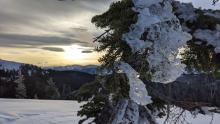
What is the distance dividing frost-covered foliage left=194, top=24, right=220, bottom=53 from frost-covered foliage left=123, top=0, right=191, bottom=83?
699 mm

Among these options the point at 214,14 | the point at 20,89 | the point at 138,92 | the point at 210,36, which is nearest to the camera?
the point at 138,92

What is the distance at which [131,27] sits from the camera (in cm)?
305

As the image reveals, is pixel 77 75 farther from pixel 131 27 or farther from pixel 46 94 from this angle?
pixel 131 27

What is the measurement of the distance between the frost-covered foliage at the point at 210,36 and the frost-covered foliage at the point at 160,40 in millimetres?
699


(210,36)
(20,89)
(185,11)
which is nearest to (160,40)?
(210,36)

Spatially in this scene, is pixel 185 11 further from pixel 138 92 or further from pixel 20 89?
pixel 20 89

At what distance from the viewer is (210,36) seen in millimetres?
3629

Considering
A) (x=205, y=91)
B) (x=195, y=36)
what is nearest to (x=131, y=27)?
(x=195, y=36)

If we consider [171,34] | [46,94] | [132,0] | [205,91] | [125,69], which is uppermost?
[132,0]

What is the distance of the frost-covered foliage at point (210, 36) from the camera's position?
140 inches

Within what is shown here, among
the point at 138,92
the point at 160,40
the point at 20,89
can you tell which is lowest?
the point at 20,89

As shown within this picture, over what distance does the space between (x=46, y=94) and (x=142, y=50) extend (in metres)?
70.2

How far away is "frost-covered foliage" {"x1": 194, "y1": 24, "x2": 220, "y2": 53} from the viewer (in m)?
3.56

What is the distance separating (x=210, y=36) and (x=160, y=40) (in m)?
0.90
